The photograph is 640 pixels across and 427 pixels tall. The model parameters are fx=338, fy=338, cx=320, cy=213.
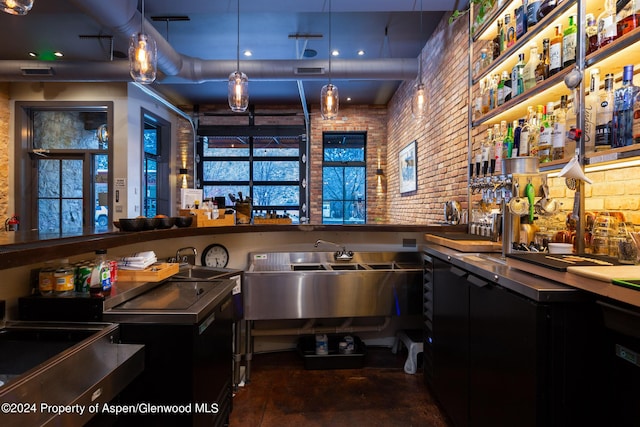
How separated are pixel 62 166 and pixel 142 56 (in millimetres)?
4400

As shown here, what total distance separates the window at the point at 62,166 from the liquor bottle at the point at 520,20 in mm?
5694

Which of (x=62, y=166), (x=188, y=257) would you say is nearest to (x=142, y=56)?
(x=188, y=257)

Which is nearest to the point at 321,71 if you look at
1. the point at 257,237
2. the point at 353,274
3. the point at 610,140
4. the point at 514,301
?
the point at 257,237

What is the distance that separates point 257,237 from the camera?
9.61ft

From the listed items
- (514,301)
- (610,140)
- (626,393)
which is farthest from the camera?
(610,140)

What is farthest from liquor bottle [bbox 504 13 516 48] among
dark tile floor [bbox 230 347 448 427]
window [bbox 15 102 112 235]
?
window [bbox 15 102 112 235]

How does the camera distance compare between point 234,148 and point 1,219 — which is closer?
point 1,219

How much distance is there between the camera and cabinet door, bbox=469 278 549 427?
3.58ft

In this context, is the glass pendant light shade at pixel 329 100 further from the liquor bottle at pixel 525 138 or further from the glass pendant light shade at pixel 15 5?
the glass pendant light shade at pixel 15 5

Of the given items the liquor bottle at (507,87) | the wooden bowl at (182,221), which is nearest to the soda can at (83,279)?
the wooden bowl at (182,221)

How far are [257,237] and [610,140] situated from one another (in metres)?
2.38

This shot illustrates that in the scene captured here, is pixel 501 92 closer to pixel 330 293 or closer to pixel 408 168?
pixel 330 293

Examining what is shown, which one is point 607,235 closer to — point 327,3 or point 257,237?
point 257,237

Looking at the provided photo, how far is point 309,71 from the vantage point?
4332mm
